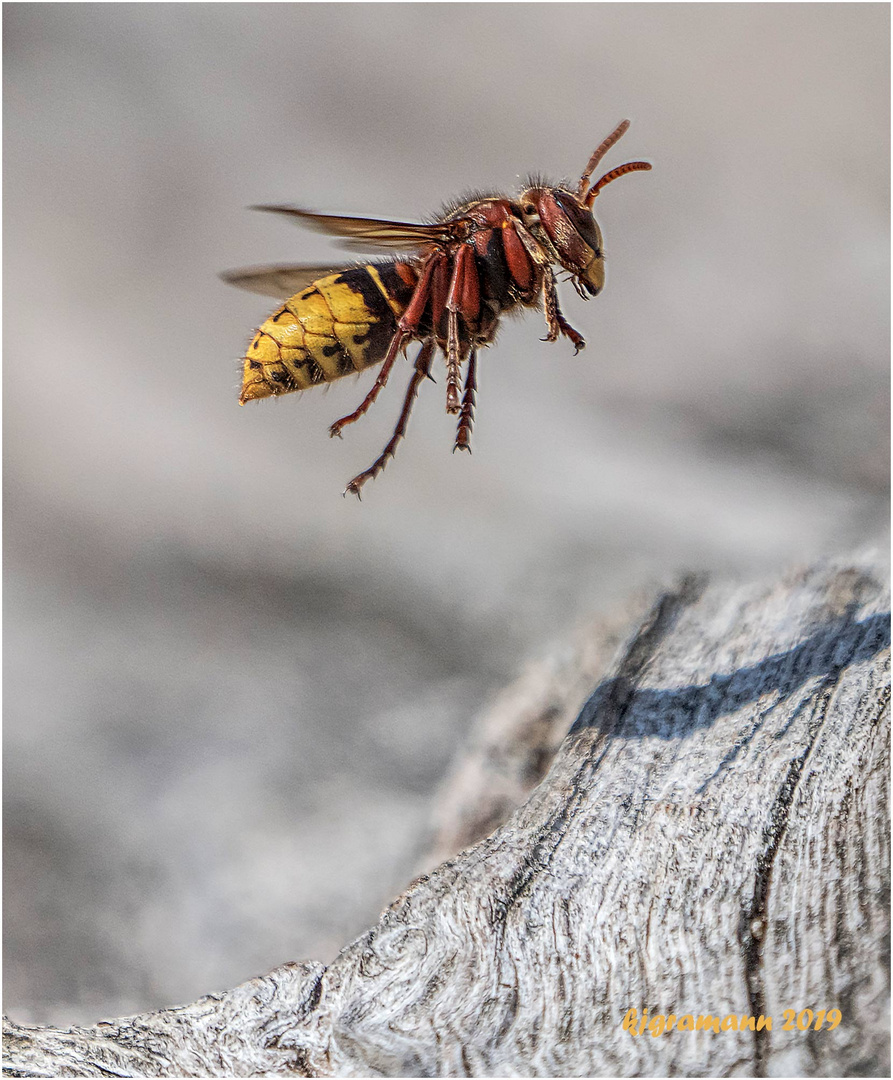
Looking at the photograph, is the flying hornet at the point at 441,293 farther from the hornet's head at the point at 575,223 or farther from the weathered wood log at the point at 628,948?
the weathered wood log at the point at 628,948

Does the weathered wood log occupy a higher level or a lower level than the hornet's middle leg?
lower

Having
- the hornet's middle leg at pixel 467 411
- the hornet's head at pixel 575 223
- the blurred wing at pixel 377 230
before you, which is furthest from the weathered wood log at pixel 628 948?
the blurred wing at pixel 377 230

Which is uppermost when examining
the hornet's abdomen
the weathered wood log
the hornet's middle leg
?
the hornet's abdomen

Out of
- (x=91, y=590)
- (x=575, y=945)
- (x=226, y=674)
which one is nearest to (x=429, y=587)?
(x=226, y=674)

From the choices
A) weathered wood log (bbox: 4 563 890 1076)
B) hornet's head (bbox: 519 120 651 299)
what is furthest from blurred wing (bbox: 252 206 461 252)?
weathered wood log (bbox: 4 563 890 1076)

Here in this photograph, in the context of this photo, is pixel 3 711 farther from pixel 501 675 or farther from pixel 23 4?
pixel 23 4

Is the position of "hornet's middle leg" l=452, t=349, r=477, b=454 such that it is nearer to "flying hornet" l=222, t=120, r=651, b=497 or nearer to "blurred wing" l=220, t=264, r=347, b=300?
"flying hornet" l=222, t=120, r=651, b=497

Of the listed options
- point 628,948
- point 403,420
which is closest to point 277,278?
point 403,420
